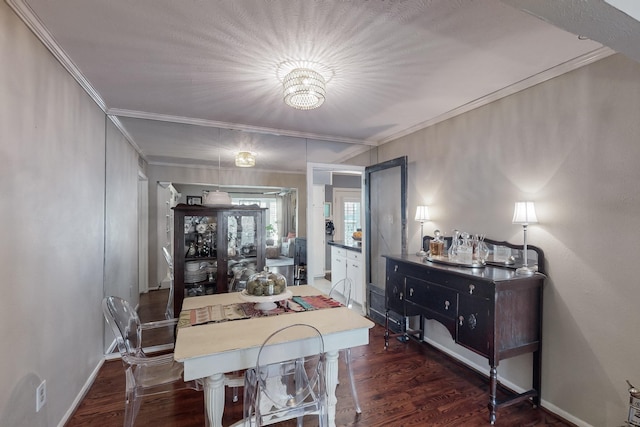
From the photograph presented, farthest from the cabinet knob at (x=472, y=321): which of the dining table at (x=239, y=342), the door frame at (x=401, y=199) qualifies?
the door frame at (x=401, y=199)

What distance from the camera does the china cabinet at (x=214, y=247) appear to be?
3152mm

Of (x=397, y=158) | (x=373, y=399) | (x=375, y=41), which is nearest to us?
(x=375, y=41)

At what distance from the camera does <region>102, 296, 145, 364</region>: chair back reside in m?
1.82

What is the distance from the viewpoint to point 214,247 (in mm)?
3314

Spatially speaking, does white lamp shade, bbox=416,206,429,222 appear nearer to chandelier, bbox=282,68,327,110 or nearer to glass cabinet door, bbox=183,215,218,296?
chandelier, bbox=282,68,327,110

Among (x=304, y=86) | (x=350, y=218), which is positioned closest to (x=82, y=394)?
(x=304, y=86)

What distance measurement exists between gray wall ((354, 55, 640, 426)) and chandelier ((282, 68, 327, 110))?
163 centimetres

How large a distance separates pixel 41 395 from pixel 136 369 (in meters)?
0.47

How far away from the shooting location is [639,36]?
3.78ft

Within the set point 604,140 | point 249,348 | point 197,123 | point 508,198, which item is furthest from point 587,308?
point 197,123

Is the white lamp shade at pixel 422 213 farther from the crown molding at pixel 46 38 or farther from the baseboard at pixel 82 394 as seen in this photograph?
the baseboard at pixel 82 394

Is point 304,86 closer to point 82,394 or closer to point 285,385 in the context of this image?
point 285,385

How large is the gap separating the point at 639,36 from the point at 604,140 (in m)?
0.93

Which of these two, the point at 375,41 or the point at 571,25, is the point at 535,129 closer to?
the point at 571,25
